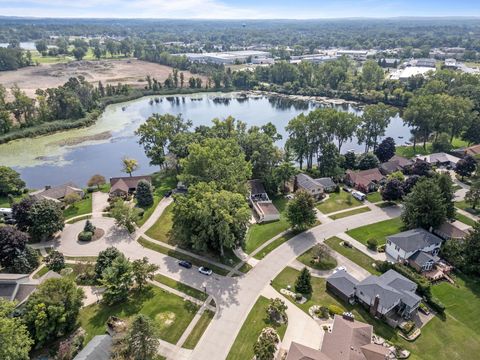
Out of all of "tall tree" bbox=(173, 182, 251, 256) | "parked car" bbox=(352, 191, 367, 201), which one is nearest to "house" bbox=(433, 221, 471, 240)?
"parked car" bbox=(352, 191, 367, 201)

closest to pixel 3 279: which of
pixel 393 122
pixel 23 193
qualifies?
pixel 23 193

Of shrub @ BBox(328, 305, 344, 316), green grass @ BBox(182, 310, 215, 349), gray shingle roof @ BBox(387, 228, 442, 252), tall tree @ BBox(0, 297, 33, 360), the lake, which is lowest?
the lake

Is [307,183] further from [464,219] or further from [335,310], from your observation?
[335,310]

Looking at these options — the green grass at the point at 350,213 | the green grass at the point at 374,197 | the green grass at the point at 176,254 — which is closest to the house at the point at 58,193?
the green grass at the point at 176,254

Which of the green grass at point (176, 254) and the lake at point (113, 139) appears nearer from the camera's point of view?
the green grass at point (176, 254)

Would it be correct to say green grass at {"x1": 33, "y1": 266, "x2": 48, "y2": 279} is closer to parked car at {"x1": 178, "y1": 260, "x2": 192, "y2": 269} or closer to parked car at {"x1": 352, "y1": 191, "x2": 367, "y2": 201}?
parked car at {"x1": 178, "y1": 260, "x2": 192, "y2": 269}

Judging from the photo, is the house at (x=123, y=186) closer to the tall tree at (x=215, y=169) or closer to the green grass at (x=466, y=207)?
the tall tree at (x=215, y=169)
